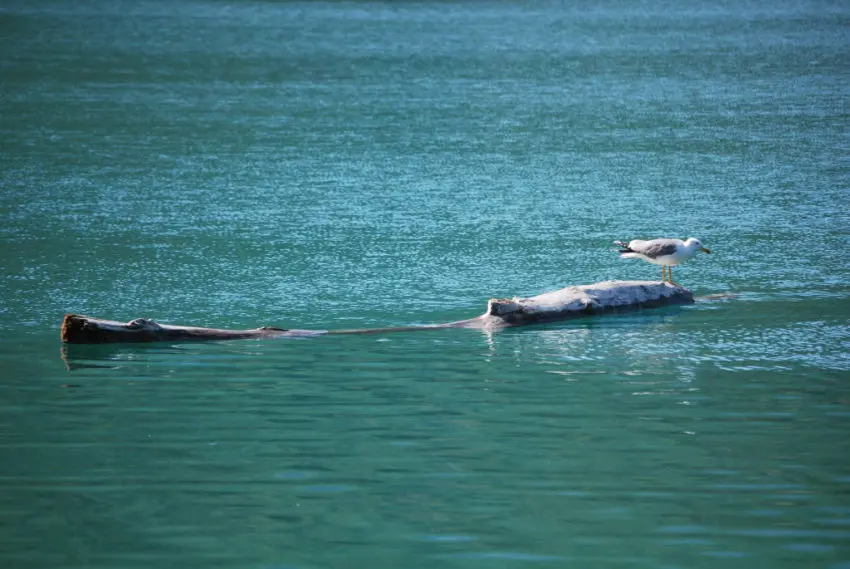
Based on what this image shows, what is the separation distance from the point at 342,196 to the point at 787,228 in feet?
20.3

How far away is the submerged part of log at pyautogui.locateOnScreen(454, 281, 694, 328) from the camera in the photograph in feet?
39.7

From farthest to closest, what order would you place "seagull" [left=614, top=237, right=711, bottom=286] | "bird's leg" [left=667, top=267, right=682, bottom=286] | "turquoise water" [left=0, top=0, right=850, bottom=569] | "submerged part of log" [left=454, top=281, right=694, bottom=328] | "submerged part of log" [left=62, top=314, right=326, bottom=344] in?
"seagull" [left=614, top=237, right=711, bottom=286] < "bird's leg" [left=667, top=267, right=682, bottom=286] < "submerged part of log" [left=454, top=281, right=694, bottom=328] < "submerged part of log" [left=62, top=314, right=326, bottom=344] < "turquoise water" [left=0, top=0, right=850, bottom=569]

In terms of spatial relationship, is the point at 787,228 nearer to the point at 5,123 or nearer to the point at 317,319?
the point at 317,319

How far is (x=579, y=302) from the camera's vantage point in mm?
12289

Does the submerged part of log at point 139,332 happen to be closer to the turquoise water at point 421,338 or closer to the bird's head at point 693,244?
the turquoise water at point 421,338

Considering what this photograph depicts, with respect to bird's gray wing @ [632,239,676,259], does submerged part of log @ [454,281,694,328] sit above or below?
below

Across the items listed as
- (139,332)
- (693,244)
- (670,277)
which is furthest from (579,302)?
(139,332)

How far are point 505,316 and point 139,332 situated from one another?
10.4 ft

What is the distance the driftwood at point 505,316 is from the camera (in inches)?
450

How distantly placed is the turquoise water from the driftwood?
11 centimetres

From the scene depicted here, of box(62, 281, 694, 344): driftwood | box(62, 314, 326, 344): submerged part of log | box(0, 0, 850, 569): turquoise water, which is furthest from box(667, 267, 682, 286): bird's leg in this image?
box(62, 314, 326, 344): submerged part of log

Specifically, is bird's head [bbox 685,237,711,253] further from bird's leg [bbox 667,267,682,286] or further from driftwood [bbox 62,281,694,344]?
driftwood [bbox 62,281,694,344]

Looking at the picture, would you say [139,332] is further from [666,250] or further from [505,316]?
[666,250]

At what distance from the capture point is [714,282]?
45.8 ft
